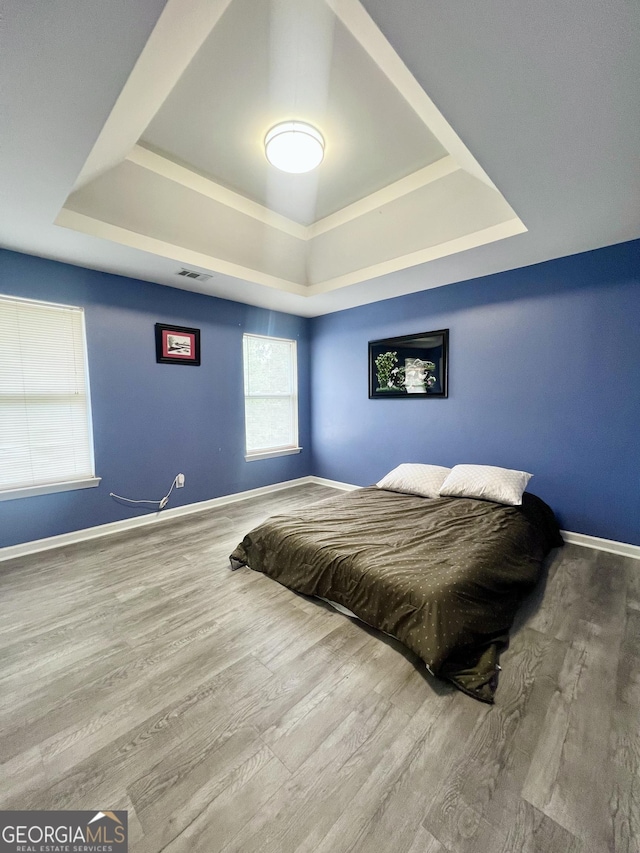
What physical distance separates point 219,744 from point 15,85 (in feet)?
8.85

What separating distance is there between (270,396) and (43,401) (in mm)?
2462

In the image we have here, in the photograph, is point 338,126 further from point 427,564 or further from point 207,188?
point 427,564

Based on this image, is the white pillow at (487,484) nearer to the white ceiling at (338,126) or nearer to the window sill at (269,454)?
the white ceiling at (338,126)

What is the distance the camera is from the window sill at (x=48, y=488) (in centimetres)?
272

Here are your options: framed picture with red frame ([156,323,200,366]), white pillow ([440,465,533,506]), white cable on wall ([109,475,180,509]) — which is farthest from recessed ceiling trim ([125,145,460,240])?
white cable on wall ([109,475,180,509])

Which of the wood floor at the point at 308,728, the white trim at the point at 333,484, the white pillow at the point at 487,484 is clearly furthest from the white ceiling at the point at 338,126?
the white trim at the point at 333,484

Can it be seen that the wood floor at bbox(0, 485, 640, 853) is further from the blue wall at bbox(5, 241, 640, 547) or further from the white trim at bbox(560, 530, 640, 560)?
the blue wall at bbox(5, 241, 640, 547)

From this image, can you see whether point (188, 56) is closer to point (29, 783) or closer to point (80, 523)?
point (29, 783)

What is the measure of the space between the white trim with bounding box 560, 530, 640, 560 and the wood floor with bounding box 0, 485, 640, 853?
0.62 metres

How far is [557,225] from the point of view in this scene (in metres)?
2.38

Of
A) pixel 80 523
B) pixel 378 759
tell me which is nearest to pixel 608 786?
pixel 378 759

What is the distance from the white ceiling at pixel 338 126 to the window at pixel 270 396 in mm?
1208

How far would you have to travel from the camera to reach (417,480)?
3303mm

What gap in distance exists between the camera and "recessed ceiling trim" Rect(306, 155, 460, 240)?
2430 millimetres
